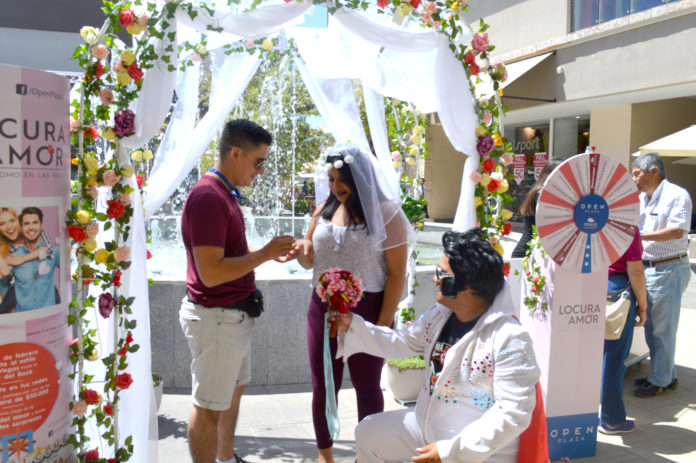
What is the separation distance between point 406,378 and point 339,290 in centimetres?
207

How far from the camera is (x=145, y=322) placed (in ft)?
9.23

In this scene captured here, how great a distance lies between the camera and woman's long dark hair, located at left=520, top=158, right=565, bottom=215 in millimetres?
4164

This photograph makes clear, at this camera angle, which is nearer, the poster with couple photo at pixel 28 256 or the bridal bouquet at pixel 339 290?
the poster with couple photo at pixel 28 256

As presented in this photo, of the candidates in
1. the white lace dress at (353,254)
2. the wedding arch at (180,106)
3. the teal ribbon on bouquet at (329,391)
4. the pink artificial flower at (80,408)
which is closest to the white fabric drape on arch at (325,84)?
the wedding arch at (180,106)

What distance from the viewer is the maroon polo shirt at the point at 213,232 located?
2.61 m

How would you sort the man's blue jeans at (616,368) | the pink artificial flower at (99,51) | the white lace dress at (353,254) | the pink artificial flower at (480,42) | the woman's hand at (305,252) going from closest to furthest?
the pink artificial flower at (99,51) < the white lace dress at (353,254) < the woman's hand at (305,252) < the pink artificial flower at (480,42) < the man's blue jeans at (616,368)

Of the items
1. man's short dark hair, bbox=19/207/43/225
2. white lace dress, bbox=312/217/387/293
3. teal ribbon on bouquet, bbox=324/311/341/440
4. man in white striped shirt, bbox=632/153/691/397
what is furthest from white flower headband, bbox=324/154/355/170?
man in white striped shirt, bbox=632/153/691/397

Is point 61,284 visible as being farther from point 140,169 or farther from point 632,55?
point 632,55

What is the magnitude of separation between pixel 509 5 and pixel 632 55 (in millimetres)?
3970

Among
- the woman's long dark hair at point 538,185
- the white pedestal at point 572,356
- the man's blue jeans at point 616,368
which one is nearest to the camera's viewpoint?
the white pedestal at point 572,356

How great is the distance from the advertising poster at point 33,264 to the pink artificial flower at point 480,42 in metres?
2.16

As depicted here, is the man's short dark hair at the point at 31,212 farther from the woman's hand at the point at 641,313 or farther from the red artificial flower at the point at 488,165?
the woman's hand at the point at 641,313

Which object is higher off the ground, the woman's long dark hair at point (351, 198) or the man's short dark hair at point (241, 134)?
the man's short dark hair at point (241, 134)

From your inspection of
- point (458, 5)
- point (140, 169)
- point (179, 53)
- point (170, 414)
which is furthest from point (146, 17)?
point (170, 414)
